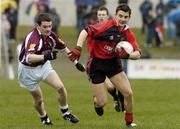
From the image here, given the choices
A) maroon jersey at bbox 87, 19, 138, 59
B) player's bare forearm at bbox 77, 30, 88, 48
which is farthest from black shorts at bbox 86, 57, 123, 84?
player's bare forearm at bbox 77, 30, 88, 48

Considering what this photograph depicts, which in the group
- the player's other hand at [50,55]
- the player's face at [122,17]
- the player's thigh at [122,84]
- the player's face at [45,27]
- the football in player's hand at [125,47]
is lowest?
the player's thigh at [122,84]

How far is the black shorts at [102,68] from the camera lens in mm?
13906

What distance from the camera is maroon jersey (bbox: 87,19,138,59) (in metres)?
13.6

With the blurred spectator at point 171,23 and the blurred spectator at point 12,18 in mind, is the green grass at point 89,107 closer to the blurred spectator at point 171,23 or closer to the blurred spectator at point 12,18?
the blurred spectator at point 12,18

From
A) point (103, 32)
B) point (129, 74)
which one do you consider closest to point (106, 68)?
point (103, 32)

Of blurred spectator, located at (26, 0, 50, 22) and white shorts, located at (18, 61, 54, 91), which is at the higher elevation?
white shorts, located at (18, 61, 54, 91)

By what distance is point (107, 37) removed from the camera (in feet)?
44.7

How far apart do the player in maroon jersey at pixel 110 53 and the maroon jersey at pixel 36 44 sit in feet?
2.07

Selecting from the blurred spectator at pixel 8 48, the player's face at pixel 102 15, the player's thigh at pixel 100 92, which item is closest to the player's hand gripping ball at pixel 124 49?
the player's thigh at pixel 100 92

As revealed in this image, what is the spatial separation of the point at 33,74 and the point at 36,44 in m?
0.66

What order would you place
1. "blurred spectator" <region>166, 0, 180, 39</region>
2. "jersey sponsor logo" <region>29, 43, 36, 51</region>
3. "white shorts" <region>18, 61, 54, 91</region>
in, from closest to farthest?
"jersey sponsor logo" <region>29, 43, 36, 51</region> → "white shorts" <region>18, 61, 54, 91</region> → "blurred spectator" <region>166, 0, 180, 39</region>

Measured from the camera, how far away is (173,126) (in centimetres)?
1388

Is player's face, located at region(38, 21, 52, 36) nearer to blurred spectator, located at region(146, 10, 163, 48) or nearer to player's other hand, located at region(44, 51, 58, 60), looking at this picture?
player's other hand, located at region(44, 51, 58, 60)

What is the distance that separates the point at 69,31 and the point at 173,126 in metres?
24.9
